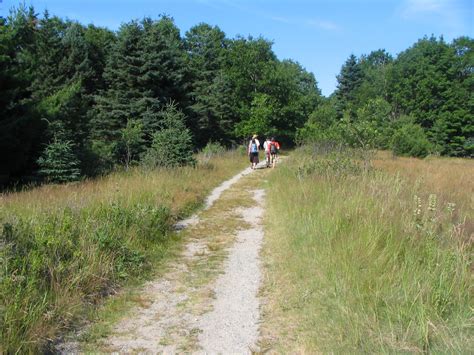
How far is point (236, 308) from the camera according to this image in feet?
14.6

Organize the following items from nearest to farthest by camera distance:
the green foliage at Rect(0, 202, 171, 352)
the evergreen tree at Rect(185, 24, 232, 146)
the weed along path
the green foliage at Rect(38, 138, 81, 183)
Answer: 1. the green foliage at Rect(0, 202, 171, 352)
2. the weed along path
3. the green foliage at Rect(38, 138, 81, 183)
4. the evergreen tree at Rect(185, 24, 232, 146)

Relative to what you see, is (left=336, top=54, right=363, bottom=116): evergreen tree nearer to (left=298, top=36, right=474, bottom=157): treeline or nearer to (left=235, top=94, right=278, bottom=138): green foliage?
(left=298, top=36, right=474, bottom=157): treeline

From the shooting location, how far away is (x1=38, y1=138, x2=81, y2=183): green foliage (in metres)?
12.9

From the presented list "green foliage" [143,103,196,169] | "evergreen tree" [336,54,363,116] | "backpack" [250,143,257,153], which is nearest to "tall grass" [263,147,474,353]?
"green foliage" [143,103,196,169]

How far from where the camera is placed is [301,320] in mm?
4066

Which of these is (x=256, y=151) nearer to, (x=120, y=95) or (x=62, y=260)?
(x=120, y=95)

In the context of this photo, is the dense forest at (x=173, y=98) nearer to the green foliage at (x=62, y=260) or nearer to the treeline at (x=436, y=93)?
the treeline at (x=436, y=93)

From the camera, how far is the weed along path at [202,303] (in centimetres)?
372

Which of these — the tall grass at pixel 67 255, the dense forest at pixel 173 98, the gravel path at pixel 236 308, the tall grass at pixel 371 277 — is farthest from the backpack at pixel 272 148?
the gravel path at pixel 236 308

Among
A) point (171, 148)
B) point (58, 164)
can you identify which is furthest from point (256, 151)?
point (58, 164)

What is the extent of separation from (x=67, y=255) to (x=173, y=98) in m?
27.7

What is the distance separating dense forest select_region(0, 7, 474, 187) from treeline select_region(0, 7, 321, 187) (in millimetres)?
86

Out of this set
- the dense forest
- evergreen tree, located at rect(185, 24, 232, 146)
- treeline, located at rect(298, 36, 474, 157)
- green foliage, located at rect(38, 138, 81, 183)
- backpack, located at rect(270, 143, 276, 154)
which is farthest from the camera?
treeline, located at rect(298, 36, 474, 157)

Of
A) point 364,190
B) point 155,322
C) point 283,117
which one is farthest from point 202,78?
point 155,322
